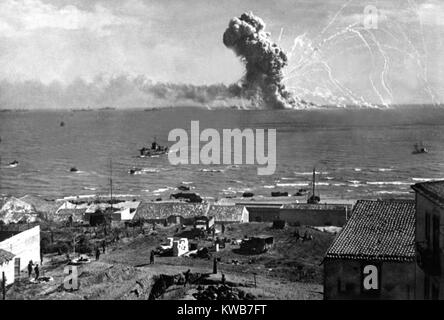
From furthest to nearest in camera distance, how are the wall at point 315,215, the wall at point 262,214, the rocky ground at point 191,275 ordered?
the wall at point 262,214
the wall at point 315,215
the rocky ground at point 191,275

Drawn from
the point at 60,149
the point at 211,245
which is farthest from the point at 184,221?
the point at 60,149

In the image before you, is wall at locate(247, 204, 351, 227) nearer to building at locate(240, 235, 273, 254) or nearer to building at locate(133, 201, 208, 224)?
building at locate(133, 201, 208, 224)

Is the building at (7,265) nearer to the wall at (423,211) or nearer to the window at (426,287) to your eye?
the window at (426,287)

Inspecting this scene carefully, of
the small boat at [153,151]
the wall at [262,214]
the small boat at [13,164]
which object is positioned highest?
the small boat at [153,151]

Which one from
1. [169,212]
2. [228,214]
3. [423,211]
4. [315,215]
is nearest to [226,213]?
[228,214]

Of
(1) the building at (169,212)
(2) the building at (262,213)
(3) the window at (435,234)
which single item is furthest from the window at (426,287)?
(2) the building at (262,213)
